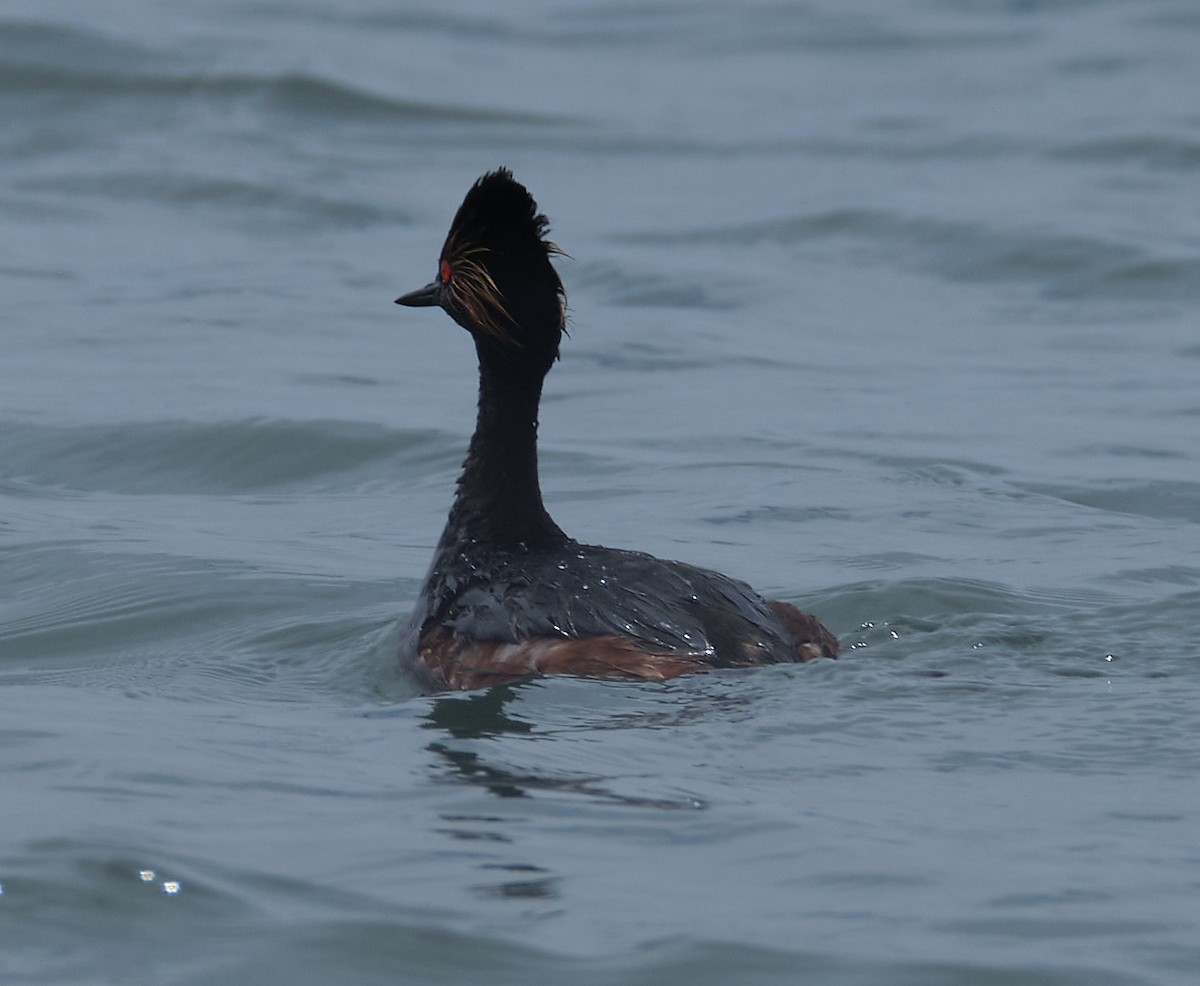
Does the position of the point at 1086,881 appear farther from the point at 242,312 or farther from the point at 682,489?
the point at 242,312

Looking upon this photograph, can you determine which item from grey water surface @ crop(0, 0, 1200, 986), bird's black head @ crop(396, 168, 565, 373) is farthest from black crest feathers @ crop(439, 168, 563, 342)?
grey water surface @ crop(0, 0, 1200, 986)

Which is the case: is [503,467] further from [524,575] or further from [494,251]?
[494,251]

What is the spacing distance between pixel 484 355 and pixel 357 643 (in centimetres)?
132

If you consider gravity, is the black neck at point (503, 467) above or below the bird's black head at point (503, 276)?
below

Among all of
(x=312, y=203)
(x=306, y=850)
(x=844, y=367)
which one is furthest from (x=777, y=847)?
(x=312, y=203)

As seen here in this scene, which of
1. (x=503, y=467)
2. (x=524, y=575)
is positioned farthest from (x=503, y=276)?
(x=524, y=575)

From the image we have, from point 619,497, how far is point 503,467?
11.1ft

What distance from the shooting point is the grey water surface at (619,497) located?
18.6ft

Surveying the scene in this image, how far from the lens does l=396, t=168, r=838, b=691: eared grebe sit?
7.52m

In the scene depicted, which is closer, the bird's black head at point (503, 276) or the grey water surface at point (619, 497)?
the grey water surface at point (619, 497)

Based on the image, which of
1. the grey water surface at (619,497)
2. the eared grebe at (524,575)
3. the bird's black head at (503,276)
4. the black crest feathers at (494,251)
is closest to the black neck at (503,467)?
the eared grebe at (524,575)

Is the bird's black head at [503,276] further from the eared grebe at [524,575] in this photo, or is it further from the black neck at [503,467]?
the black neck at [503,467]

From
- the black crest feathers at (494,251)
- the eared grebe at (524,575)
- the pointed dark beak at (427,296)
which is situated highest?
the black crest feathers at (494,251)

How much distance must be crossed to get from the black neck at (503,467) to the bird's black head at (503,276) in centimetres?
12
